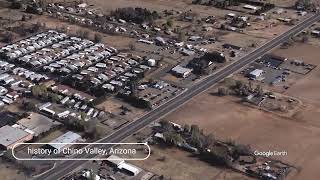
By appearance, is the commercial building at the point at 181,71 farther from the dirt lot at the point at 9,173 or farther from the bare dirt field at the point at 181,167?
the dirt lot at the point at 9,173

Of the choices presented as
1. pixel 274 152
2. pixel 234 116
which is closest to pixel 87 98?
pixel 234 116

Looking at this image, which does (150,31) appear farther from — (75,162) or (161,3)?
(75,162)

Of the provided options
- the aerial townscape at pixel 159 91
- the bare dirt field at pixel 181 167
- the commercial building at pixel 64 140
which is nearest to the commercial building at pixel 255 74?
the aerial townscape at pixel 159 91

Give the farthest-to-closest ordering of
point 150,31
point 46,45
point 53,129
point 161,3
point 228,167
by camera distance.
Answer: point 161,3, point 150,31, point 46,45, point 53,129, point 228,167

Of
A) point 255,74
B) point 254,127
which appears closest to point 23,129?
point 254,127

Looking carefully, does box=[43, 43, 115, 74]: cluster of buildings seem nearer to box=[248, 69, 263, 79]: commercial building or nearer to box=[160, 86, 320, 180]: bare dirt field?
box=[160, 86, 320, 180]: bare dirt field
